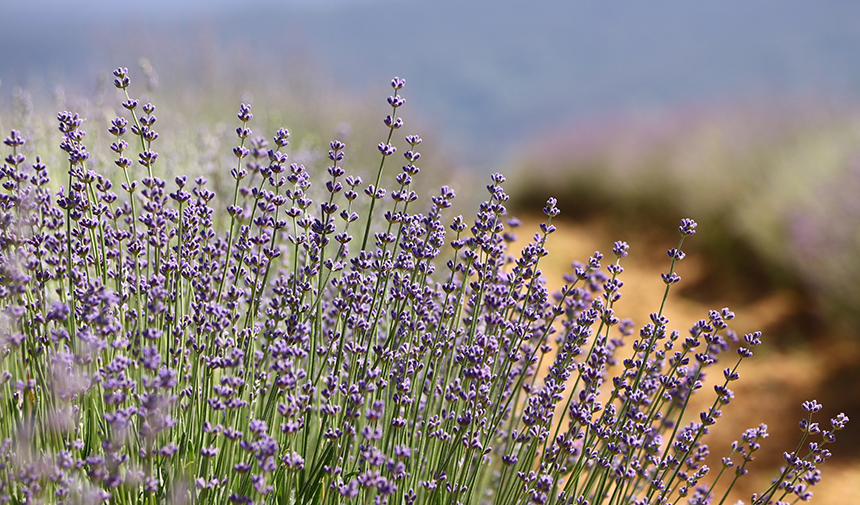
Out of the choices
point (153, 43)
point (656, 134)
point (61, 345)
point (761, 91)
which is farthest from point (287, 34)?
point (61, 345)

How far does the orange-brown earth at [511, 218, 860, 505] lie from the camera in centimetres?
376

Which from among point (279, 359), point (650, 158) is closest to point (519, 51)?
point (650, 158)

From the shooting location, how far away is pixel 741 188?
7574 millimetres

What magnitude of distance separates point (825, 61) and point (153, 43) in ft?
104

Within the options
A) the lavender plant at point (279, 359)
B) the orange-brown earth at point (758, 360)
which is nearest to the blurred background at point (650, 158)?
the orange-brown earth at point (758, 360)

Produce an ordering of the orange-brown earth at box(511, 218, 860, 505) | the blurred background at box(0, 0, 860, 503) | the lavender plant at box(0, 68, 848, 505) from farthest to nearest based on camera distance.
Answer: the blurred background at box(0, 0, 860, 503) → the orange-brown earth at box(511, 218, 860, 505) → the lavender plant at box(0, 68, 848, 505)

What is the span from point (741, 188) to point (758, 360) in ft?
9.31

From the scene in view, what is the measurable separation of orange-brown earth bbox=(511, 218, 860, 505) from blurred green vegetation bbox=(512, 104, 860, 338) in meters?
0.16

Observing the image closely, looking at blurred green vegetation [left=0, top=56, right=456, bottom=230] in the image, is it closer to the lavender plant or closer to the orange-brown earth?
the lavender plant

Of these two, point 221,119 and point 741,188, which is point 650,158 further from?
point 221,119

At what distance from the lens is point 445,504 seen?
1649mm

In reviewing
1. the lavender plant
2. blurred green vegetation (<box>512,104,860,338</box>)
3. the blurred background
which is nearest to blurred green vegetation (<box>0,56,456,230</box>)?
the blurred background

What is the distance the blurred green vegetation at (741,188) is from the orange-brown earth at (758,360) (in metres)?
0.16

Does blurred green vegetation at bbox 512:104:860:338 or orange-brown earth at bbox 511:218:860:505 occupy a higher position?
blurred green vegetation at bbox 512:104:860:338
